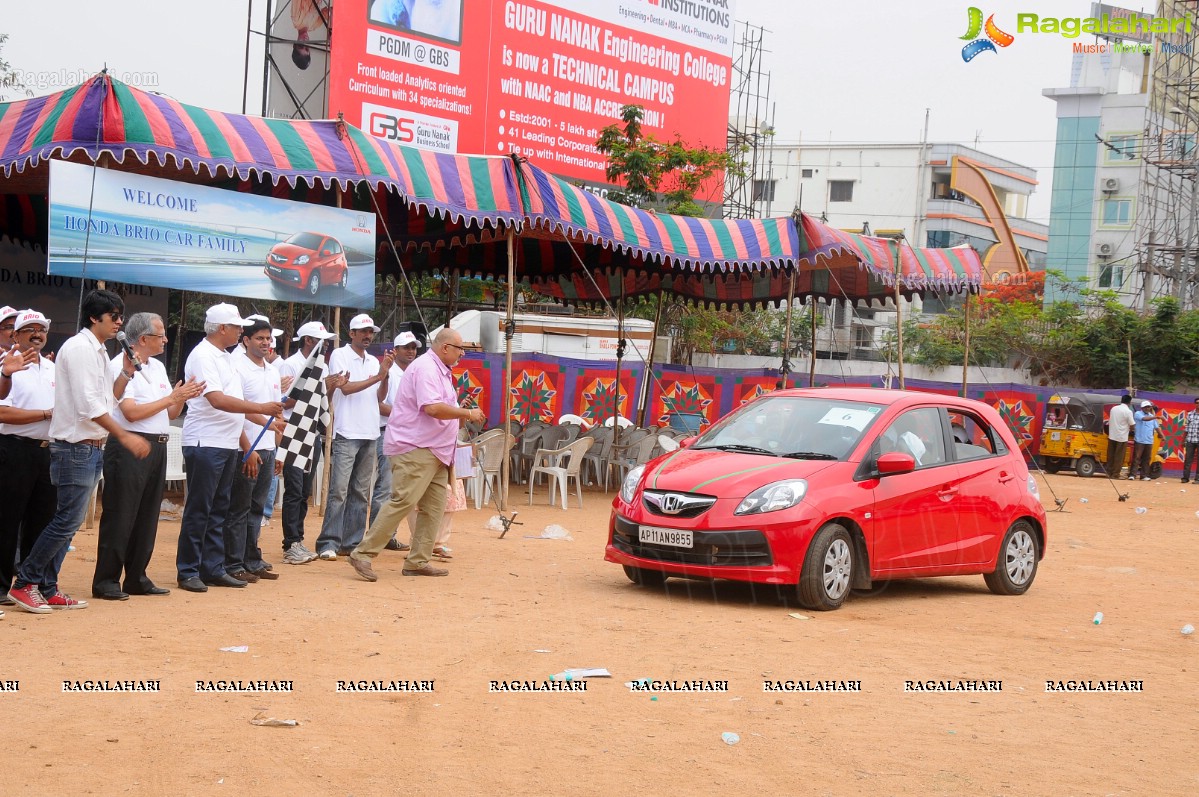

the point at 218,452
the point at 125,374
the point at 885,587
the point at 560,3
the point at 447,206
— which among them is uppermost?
the point at 560,3

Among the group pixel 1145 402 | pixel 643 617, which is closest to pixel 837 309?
pixel 1145 402

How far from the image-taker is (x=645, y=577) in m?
9.44

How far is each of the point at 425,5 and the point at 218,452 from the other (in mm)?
17545

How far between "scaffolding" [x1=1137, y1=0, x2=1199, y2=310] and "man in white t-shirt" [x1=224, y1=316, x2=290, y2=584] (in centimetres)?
3536

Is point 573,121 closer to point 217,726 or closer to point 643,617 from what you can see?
point 643,617

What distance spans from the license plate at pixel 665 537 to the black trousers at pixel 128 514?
3261mm

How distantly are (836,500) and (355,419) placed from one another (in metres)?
3.87

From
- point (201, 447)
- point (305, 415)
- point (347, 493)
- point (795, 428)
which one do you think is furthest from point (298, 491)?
point (795, 428)

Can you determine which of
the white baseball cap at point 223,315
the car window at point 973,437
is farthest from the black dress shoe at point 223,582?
the car window at point 973,437

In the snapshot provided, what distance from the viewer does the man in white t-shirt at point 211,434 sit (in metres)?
8.03

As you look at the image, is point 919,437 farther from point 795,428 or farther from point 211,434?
point 211,434

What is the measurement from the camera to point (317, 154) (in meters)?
11.4

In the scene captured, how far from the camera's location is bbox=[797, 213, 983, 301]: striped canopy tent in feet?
53.2

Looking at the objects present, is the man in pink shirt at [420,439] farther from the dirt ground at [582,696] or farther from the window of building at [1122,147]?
the window of building at [1122,147]
